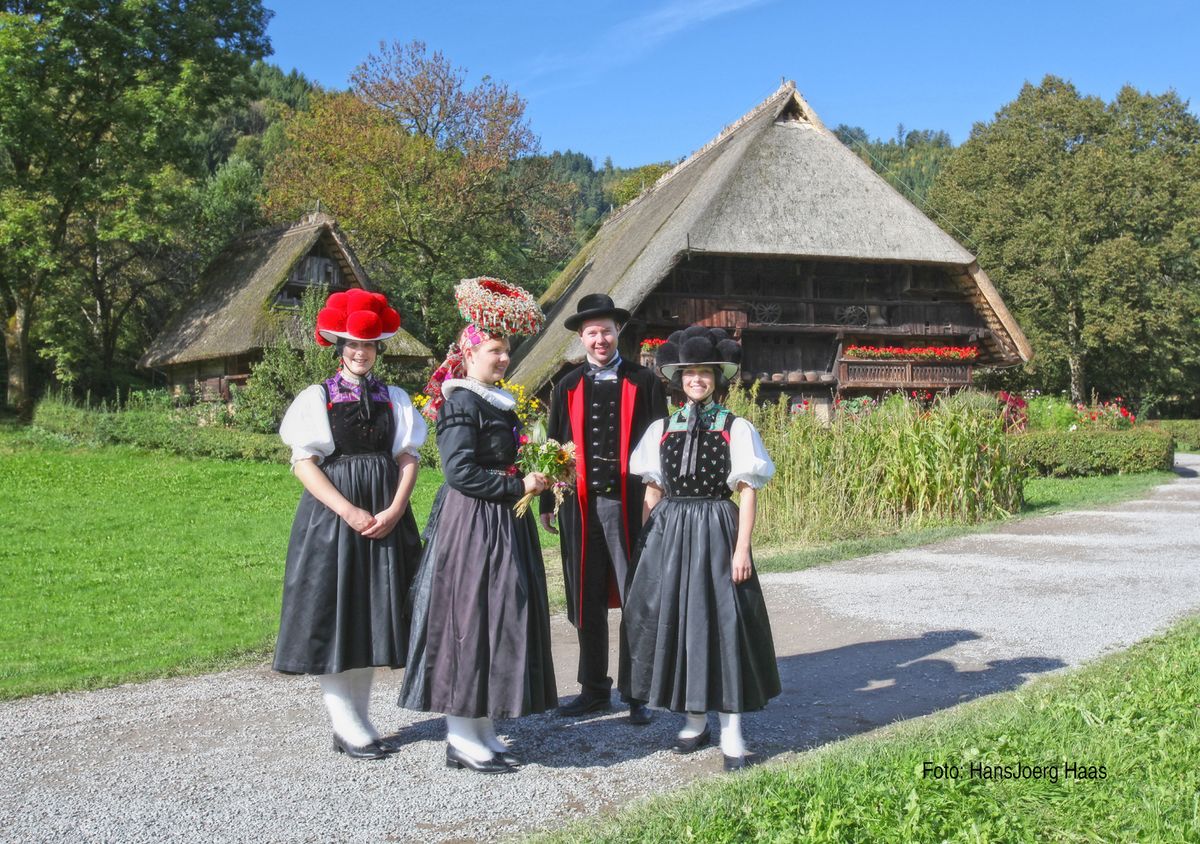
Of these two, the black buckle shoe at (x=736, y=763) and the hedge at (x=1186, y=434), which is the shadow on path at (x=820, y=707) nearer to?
the black buckle shoe at (x=736, y=763)

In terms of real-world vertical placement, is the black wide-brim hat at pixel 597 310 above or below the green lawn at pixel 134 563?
above

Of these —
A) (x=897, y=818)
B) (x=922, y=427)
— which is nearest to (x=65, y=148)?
(x=922, y=427)

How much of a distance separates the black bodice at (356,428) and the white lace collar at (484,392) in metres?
0.32

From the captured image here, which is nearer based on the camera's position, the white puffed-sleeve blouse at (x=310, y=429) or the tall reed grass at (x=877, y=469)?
the white puffed-sleeve blouse at (x=310, y=429)

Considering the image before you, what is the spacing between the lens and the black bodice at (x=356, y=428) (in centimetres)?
436

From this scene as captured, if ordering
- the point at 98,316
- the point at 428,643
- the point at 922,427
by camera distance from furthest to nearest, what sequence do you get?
the point at 98,316
the point at 922,427
the point at 428,643

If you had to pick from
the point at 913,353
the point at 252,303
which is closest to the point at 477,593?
the point at 913,353

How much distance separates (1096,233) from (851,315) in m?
20.3

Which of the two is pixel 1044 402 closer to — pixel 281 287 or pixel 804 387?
pixel 804 387

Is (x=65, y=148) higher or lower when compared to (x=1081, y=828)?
higher

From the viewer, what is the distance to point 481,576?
4086 mm

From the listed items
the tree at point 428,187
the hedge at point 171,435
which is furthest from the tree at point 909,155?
the hedge at point 171,435

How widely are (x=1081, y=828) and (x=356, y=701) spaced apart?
2.79 m

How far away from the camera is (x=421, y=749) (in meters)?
4.37
